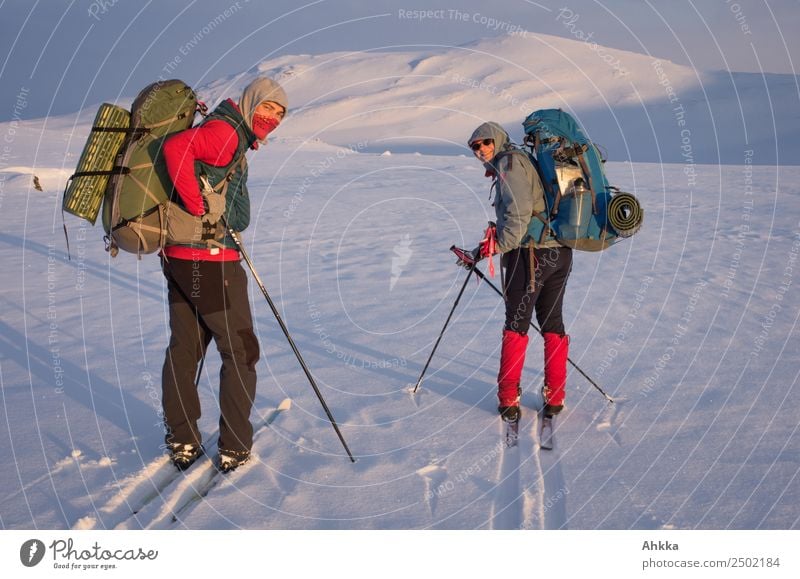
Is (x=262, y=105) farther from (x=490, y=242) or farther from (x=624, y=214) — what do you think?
(x=624, y=214)

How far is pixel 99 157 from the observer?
13.5 ft

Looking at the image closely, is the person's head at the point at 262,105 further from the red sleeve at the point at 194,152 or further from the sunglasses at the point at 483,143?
the sunglasses at the point at 483,143

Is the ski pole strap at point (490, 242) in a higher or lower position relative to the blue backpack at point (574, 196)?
lower

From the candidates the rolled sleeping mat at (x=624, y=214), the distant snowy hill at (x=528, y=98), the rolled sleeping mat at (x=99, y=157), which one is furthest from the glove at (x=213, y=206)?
the distant snowy hill at (x=528, y=98)

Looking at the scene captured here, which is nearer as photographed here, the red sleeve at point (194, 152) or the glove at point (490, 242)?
the red sleeve at point (194, 152)

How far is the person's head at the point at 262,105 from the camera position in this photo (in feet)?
13.2

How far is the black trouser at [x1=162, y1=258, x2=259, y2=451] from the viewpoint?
4.30 meters

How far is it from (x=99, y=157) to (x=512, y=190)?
9.19 ft

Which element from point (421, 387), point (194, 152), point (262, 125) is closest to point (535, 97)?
Result: point (421, 387)

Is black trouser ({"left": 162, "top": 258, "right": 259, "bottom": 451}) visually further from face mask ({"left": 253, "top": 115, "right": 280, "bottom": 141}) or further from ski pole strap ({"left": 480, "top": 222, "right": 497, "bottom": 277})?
ski pole strap ({"left": 480, "top": 222, "right": 497, "bottom": 277})

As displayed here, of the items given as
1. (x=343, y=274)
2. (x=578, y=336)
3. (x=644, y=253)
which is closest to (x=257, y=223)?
(x=343, y=274)

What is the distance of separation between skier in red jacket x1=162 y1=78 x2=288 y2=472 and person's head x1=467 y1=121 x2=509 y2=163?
147 cm

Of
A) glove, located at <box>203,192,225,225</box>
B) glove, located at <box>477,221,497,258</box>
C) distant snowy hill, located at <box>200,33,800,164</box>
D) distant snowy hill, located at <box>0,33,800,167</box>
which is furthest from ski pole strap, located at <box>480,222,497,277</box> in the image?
distant snowy hill, located at <box>0,33,800,167</box>

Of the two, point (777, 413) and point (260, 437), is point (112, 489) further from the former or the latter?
point (777, 413)
